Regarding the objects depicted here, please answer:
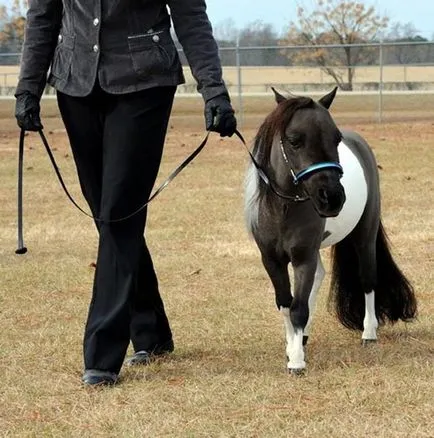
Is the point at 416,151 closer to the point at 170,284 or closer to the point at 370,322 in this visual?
the point at 170,284

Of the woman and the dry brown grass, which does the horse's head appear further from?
the dry brown grass

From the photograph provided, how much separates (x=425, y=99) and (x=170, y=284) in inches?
991

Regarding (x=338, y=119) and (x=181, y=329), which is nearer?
(x=181, y=329)

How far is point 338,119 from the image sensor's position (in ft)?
82.0

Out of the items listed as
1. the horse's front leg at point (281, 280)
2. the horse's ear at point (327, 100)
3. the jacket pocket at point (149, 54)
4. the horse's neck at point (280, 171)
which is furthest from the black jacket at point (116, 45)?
the horse's front leg at point (281, 280)

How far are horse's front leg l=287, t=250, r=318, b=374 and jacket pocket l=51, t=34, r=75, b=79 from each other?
1322 mm

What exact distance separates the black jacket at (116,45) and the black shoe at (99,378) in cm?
122

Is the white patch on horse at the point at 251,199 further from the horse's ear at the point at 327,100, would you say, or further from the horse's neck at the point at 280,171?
the horse's ear at the point at 327,100

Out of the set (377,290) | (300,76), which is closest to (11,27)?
(300,76)

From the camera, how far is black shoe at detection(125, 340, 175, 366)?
5043 mm

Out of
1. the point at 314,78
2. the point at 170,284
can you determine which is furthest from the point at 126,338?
the point at 314,78

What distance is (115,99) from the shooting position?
4570mm

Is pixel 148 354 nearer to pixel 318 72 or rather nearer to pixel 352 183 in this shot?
pixel 352 183

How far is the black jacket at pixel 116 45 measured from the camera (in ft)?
14.8
